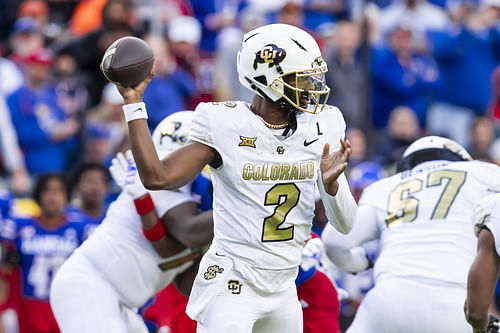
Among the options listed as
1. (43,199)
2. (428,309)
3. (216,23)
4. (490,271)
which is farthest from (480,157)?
(490,271)

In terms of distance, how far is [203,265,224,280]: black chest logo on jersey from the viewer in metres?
4.84

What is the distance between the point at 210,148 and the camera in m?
4.77

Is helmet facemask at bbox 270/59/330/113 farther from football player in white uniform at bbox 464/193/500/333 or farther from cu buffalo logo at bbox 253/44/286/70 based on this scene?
football player in white uniform at bbox 464/193/500/333

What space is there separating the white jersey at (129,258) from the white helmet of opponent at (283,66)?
56.8 inches

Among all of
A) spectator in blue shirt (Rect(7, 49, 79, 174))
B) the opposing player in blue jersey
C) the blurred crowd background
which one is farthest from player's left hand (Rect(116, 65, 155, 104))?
spectator in blue shirt (Rect(7, 49, 79, 174))

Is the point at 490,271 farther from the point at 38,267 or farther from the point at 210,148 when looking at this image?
the point at 38,267

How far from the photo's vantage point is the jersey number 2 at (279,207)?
4.86 meters

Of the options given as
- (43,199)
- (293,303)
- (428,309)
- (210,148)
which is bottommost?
(43,199)

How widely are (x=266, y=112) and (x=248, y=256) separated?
0.69 metres

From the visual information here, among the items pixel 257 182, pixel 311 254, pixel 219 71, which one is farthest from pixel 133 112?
pixel 219 71

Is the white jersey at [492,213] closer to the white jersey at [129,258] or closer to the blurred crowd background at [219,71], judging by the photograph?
the white jersey at [129,258]

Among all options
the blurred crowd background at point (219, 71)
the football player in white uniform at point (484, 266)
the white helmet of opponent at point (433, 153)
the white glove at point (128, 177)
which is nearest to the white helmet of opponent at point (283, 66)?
the football player in white uniform at point (484, 266)

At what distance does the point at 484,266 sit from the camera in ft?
16.0

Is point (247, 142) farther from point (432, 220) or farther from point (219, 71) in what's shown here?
point (219, 71)
